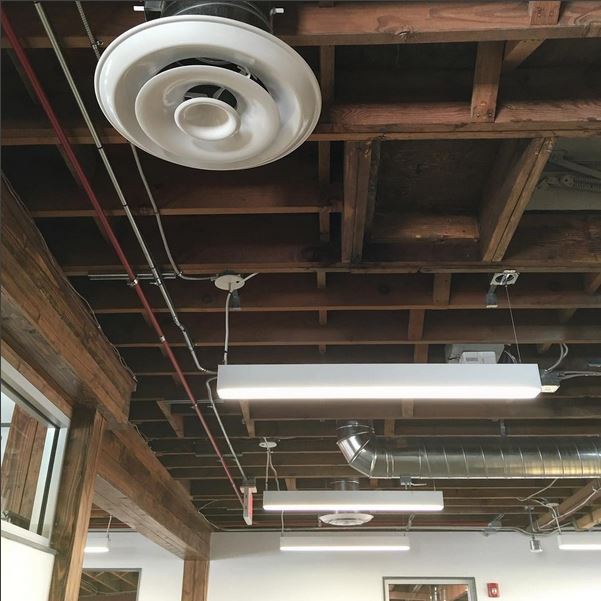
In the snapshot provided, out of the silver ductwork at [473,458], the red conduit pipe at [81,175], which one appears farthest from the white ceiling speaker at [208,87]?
the silver ductwork at [473,458]

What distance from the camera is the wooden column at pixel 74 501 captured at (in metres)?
2.52

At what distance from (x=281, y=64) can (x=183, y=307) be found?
162 cm

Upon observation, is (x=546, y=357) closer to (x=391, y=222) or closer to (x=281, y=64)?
(x=391, y=222)

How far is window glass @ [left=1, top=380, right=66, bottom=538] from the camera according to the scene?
2348mm

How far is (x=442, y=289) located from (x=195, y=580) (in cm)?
560

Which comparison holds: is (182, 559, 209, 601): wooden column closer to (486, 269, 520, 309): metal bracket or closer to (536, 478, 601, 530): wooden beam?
(536, 478, 601, 530): wooden beam

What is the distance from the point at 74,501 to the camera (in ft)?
8.82

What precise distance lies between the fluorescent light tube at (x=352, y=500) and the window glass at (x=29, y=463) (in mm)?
2339

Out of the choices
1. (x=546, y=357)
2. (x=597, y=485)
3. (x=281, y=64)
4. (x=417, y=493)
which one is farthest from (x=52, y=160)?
(x=597, y=485)

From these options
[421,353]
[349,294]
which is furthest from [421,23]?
[421,353]

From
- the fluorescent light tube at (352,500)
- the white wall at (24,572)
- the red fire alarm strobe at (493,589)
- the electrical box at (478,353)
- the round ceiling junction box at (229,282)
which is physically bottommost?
the white wall at (24,572)

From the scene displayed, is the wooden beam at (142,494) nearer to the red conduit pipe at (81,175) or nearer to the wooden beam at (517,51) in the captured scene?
the red conduit pipe at (81,175)

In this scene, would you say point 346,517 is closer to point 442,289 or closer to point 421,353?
point 421,353

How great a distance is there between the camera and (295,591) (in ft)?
23.0
